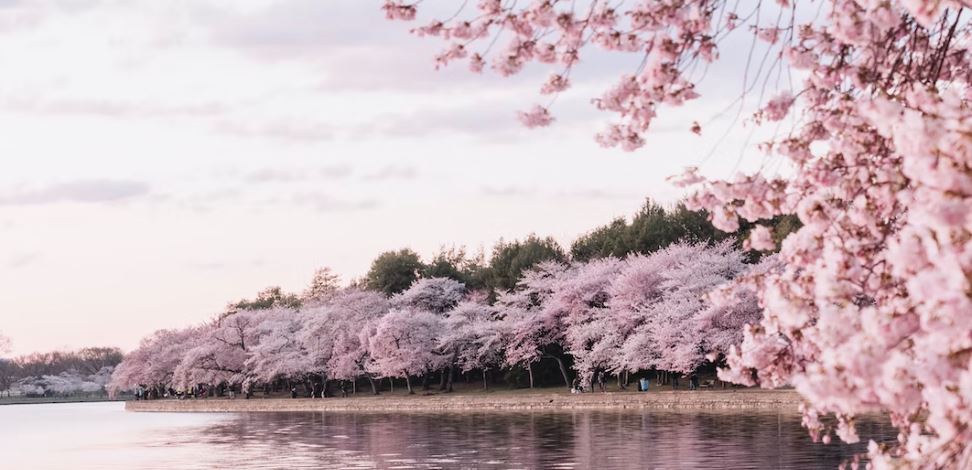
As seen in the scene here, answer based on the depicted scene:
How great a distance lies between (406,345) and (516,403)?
1784 cm

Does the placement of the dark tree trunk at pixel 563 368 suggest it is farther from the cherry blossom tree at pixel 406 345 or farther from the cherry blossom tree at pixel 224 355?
the cherry blossom tree at pixel 224 355

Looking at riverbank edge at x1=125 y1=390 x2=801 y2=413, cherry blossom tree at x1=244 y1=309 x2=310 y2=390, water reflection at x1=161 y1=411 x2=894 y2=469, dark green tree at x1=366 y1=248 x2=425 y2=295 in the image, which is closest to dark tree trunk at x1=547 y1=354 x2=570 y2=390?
riverbank edge at x1=125 y1=390 x2=801 y2=413

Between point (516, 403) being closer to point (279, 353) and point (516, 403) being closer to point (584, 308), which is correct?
point (584, 308)

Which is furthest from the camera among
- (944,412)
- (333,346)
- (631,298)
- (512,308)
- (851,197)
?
(333,346)

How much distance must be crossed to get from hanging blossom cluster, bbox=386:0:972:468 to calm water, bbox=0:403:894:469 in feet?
54.4

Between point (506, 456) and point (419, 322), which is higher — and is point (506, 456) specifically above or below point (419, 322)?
below

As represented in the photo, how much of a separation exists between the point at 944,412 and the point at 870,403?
33 centimetres

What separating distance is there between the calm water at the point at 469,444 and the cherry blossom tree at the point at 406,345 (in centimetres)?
2248

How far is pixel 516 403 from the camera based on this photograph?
61.1 m

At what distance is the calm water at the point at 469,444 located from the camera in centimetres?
2756

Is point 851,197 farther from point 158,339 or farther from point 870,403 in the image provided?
point 158,339

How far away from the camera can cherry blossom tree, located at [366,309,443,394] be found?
254 feet

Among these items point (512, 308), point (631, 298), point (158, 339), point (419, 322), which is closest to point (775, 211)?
point (631, 298)

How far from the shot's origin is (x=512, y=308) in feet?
245
